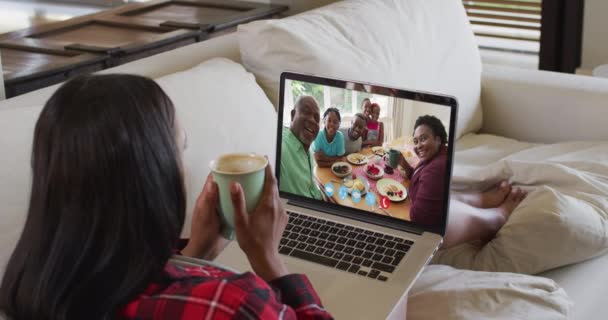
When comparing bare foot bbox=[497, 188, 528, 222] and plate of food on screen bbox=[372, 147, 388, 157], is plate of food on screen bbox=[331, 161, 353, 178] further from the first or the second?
bare foot bbox=[497, 188, 528, 222]

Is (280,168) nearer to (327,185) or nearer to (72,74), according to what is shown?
(327,185)

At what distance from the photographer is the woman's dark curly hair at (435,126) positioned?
126cm

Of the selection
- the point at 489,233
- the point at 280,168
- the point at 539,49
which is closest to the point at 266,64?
the point at 280,168

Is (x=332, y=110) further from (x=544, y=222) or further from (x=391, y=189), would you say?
(x=544, y=222)

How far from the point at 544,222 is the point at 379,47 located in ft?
2.09

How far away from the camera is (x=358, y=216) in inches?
53.5

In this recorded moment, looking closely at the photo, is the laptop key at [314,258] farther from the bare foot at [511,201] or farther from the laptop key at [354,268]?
the bare foot at [511,201]

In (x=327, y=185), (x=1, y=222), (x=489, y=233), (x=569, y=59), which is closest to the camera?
(x=1, y=222)

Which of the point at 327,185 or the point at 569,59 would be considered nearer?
the point at 327,185

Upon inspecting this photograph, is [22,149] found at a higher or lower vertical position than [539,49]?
higher

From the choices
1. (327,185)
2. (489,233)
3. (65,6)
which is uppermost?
(65,6)

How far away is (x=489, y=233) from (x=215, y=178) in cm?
83

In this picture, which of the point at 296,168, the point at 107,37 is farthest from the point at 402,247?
the point at 107,37

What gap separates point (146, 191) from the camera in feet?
2.65
